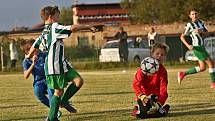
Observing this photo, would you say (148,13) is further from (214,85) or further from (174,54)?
(214,85)

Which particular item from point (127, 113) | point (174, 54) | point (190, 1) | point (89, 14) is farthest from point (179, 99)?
point (89, 14)

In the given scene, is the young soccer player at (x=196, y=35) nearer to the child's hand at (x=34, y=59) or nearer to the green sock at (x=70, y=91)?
the child's hand at (x=34, y=59)

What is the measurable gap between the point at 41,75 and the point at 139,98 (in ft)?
6.20

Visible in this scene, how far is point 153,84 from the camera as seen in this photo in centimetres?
924

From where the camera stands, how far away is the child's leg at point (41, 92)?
10015 millimetres

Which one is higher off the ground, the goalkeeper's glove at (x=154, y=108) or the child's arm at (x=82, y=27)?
the child's arm at (x=82, y=27)

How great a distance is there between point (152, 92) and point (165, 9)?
5385 centimetres

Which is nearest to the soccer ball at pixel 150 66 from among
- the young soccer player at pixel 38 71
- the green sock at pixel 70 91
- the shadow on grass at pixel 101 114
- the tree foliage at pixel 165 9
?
the shadow on grass at pixel 101 114

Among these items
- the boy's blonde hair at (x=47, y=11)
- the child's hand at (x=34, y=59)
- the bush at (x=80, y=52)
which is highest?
the boy's blonde hair at (x=47, y=11)

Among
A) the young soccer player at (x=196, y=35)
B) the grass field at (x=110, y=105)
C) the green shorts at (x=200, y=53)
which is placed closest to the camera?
the grass field at (x=110, y=105)

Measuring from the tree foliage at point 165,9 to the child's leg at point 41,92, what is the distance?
45.1m

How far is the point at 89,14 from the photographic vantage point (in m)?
93.2

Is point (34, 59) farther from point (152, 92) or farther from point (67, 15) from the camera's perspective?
point (67, 15)

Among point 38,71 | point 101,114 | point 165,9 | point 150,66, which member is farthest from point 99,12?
point 150,66
